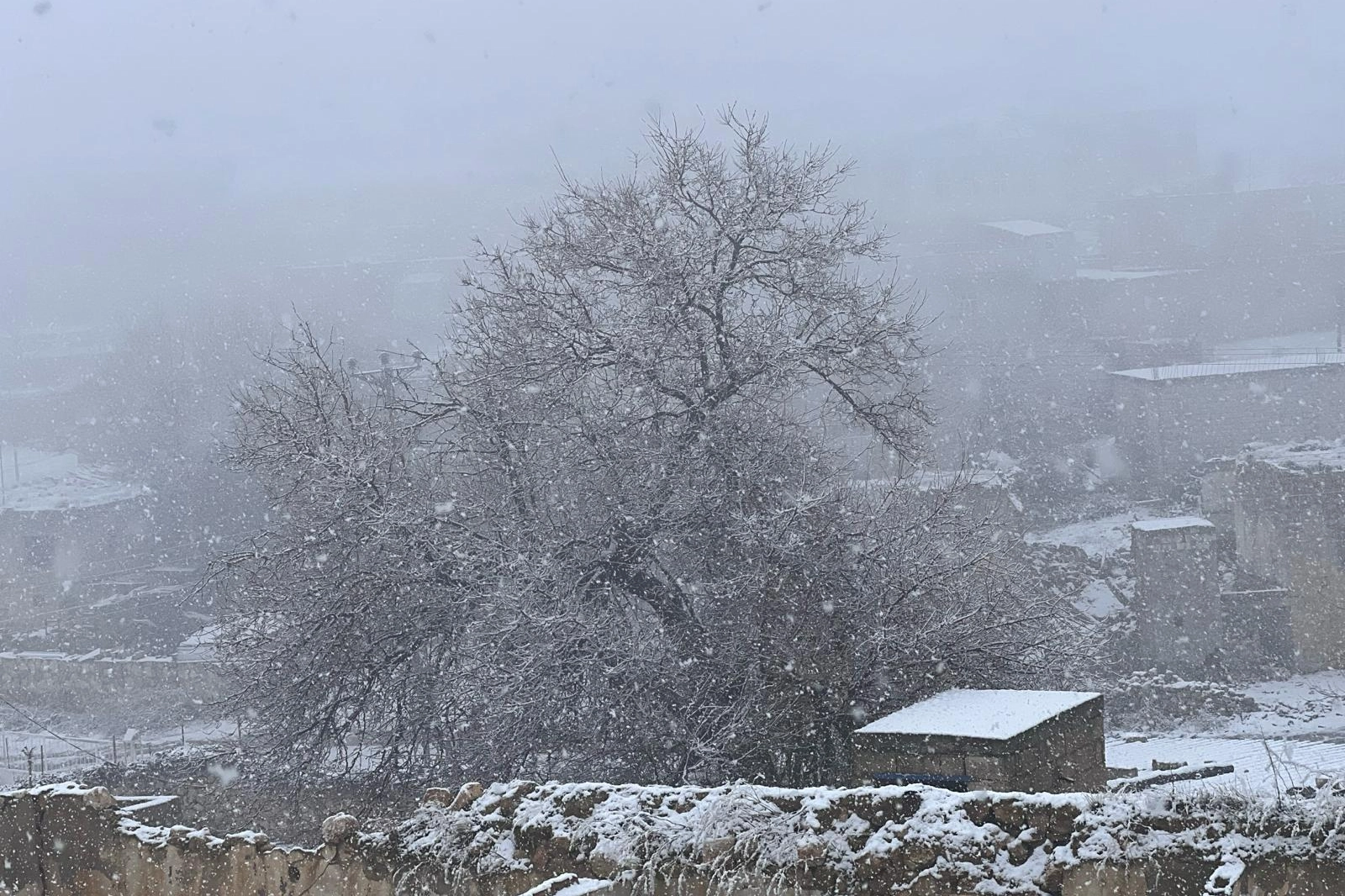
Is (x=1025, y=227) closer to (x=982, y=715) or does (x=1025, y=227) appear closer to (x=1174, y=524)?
(x=1174, y=524)

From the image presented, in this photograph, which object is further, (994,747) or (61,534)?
(61,534)

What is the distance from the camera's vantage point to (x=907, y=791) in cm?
413

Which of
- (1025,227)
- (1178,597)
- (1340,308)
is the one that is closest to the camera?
(1178,597)

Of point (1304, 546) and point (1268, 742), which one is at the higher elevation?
point (1304, 546)

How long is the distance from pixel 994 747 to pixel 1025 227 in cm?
6155

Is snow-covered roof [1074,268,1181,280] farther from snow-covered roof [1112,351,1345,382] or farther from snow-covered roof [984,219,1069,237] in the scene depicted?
snow-covered roof [1112,351,1345,382]

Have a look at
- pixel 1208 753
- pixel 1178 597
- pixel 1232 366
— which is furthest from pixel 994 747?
pixel 1232 366

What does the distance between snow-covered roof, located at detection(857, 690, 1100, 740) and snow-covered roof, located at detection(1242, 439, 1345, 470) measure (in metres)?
26.0

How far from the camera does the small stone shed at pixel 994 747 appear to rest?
617 centimetres

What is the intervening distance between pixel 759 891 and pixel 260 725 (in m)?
8.17

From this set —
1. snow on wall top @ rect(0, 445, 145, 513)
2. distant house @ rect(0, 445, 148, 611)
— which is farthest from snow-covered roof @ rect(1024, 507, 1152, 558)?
snow on wall top @ rect(0, 445, 145, 513)

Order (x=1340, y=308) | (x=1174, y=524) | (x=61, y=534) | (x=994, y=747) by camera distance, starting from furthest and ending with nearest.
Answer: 1. (x=1340, y=308)
2. (x=61, y=534)
3. (x=1174, y=524)
4. (x=994, y=747)

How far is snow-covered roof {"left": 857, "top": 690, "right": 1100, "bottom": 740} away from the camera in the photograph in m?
6.34

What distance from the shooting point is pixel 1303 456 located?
106 feet
